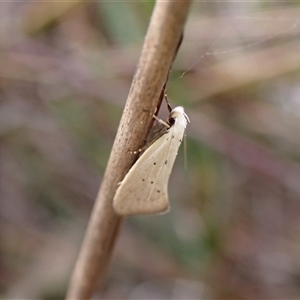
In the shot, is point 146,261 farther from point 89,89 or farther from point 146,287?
point 89,89

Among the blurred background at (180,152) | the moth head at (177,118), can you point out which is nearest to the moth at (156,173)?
the moth head at (177,118)

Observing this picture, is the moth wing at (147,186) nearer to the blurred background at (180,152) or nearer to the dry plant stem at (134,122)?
the dry plant stem at (134,122)

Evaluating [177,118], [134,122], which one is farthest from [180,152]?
[134,122]

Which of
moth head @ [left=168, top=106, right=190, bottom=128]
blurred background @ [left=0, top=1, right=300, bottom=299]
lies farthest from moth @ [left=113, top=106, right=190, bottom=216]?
blurred background @ [left=0, top=1, right=300, bottom=299]

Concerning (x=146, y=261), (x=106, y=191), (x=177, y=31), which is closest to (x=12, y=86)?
(x=146, y=261)

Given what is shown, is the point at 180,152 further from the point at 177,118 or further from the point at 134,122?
the point at 134,122

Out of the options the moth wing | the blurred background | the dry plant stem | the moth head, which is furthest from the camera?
the blurred background

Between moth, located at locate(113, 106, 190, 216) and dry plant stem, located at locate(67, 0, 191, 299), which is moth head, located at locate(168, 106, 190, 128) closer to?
moth, located at locate(113, 106, 190, 216)
